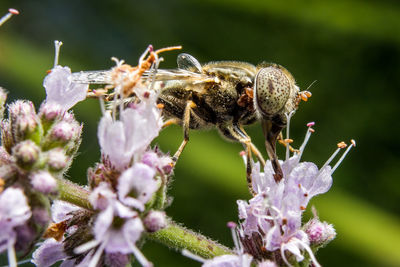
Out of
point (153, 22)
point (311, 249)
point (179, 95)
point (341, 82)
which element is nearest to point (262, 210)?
point (311, 249)

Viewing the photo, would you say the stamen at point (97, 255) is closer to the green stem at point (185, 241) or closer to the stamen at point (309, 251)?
the green stem at point (185, 241)

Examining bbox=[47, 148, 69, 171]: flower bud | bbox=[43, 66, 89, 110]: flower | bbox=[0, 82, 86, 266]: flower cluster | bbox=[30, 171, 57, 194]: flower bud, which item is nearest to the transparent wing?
bbox=[43, 66, 89, 110]: flower

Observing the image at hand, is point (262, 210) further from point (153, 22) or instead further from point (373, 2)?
point (153, 22)

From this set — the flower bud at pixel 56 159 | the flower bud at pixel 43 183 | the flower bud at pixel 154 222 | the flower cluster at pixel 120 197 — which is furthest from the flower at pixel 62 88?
the flower bud at pixel 154 222

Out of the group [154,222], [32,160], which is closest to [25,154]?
[32,160]

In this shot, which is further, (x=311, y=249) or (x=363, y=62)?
(x=363, y=62)

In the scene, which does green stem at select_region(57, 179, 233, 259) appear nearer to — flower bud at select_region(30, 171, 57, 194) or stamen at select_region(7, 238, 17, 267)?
flower bud at select_region(30, 171, 57, 194)
